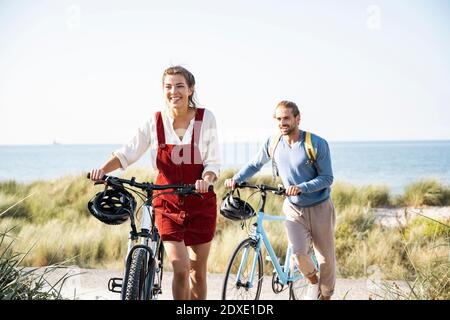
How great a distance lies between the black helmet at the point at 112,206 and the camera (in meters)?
3.13

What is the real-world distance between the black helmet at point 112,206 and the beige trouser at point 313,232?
149 cm

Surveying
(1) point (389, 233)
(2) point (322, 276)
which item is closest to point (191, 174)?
(2) point (322, 276)

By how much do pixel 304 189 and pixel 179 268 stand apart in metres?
1.10

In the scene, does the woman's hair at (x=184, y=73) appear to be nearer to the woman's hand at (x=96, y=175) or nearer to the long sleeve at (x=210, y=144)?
the long sleeve at (x=210, y=144)

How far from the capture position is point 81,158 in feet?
171

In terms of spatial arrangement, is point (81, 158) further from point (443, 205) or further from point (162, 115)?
point (162, 115)

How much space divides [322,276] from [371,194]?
6858mm

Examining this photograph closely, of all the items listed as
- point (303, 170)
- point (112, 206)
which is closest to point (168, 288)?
point (303, 170)

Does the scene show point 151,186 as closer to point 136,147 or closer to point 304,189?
point 136,147

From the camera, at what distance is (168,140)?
3.56 meters

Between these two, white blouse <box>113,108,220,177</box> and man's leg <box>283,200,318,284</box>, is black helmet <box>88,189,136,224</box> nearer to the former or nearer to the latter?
white blouse <box>113,108,220,177</box>

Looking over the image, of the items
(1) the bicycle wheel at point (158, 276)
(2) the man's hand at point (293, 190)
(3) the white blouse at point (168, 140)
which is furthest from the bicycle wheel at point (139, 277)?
(2) the man's hand at point (293, 190)

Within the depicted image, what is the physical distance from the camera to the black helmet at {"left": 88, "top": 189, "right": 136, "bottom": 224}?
3.13 meters

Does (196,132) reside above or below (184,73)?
below
